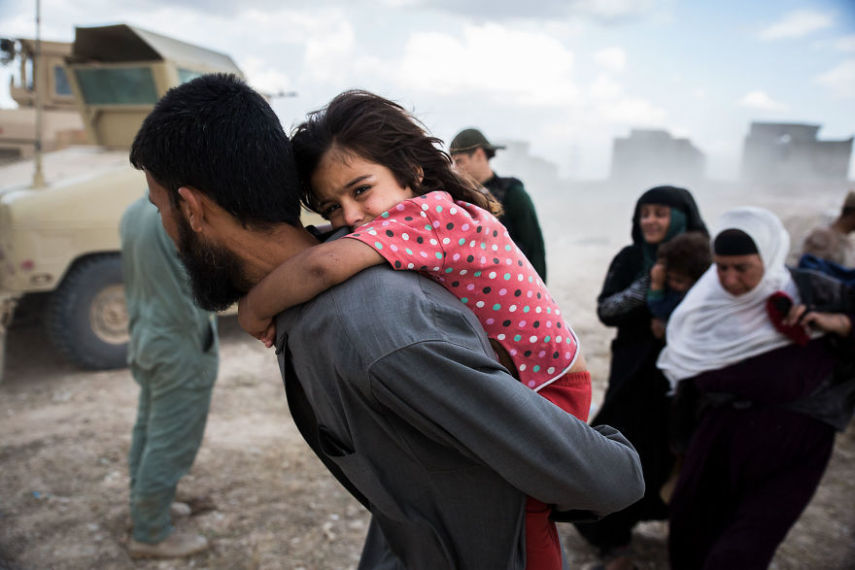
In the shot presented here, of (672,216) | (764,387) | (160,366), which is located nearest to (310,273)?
(764,387)

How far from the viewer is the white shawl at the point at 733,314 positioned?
Answer: 2498 millimetres

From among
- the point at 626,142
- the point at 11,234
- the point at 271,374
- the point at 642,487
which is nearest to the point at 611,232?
the point at 626,142

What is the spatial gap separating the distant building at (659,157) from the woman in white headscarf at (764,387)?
21285 millimetres

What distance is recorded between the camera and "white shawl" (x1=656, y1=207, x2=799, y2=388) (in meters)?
2.50

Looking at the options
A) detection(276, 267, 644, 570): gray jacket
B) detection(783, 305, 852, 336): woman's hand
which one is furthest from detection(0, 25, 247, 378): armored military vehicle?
detection(783, 305, 852, 336): woman's hand

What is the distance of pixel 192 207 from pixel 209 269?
0.39 feet

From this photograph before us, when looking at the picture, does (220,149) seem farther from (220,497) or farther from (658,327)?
(220,497)

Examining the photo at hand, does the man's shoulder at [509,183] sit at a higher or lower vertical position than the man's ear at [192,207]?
lower

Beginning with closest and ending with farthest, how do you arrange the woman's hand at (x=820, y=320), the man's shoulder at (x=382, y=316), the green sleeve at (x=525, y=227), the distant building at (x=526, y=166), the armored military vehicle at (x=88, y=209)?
1. the man's shoulder at (x=382, y=316)
2. the woman's hand at (x=820, y=320)
3. the green sleeve at (x=525, y=227)
4. the armored military vehicle at (x=88, y=209)
5. the distant building at (x=526, y=166)

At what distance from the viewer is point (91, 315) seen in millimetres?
5742

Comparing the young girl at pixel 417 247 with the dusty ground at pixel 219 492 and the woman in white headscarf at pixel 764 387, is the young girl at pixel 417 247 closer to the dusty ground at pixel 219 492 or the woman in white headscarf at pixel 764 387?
the woman in white headscarf at pixel 764 387

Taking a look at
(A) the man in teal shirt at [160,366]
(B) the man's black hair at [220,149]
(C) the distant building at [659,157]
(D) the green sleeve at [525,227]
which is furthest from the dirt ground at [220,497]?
(C) the distant building at [659,157]

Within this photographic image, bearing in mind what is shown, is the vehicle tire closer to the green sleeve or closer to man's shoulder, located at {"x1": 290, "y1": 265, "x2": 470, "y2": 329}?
the green sleeve

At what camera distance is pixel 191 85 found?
1076 mm
